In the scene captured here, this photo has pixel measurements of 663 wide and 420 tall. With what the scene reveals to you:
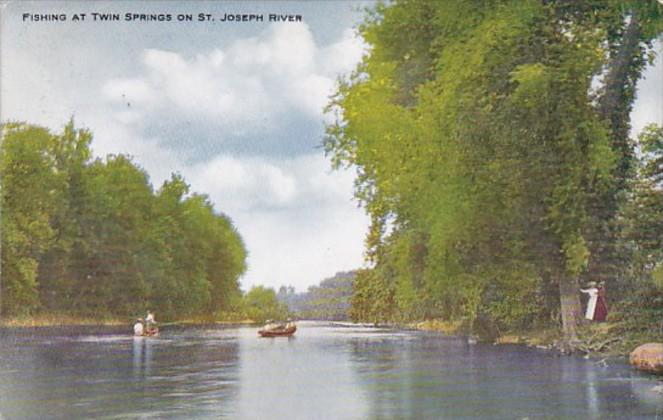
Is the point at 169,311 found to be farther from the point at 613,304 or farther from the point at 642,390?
the point at 642,390

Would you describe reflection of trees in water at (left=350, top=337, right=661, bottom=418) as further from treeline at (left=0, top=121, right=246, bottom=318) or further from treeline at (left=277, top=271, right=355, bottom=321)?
treeline at (left=0, top=121, right=246, bottom=318)

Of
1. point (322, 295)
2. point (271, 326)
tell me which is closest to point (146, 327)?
point (271, 326)

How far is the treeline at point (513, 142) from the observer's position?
11.7 meters

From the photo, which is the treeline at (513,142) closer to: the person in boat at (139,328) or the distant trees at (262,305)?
the distant trees at (262,305)

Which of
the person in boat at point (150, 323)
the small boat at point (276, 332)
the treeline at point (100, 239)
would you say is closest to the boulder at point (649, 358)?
the treeline at point (100, 239)

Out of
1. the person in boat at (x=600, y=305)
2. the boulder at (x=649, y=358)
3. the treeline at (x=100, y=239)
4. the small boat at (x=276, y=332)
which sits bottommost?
the boulder at (x=649, y=358)

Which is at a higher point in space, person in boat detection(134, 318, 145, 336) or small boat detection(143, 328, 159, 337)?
person in boat detection(134, 318, 145, 336)

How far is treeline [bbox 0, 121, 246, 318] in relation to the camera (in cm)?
1214

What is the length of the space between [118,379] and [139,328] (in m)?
8.85

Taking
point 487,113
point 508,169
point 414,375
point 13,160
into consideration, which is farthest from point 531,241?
point 13,160

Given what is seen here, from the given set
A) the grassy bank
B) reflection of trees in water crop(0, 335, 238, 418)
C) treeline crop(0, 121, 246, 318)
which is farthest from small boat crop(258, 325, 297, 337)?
the grassy bank

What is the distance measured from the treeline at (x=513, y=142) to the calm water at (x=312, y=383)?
1.67 meters

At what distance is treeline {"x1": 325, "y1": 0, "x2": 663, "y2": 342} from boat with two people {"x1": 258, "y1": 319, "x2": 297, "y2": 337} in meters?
6.73

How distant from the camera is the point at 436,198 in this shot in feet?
43.9
